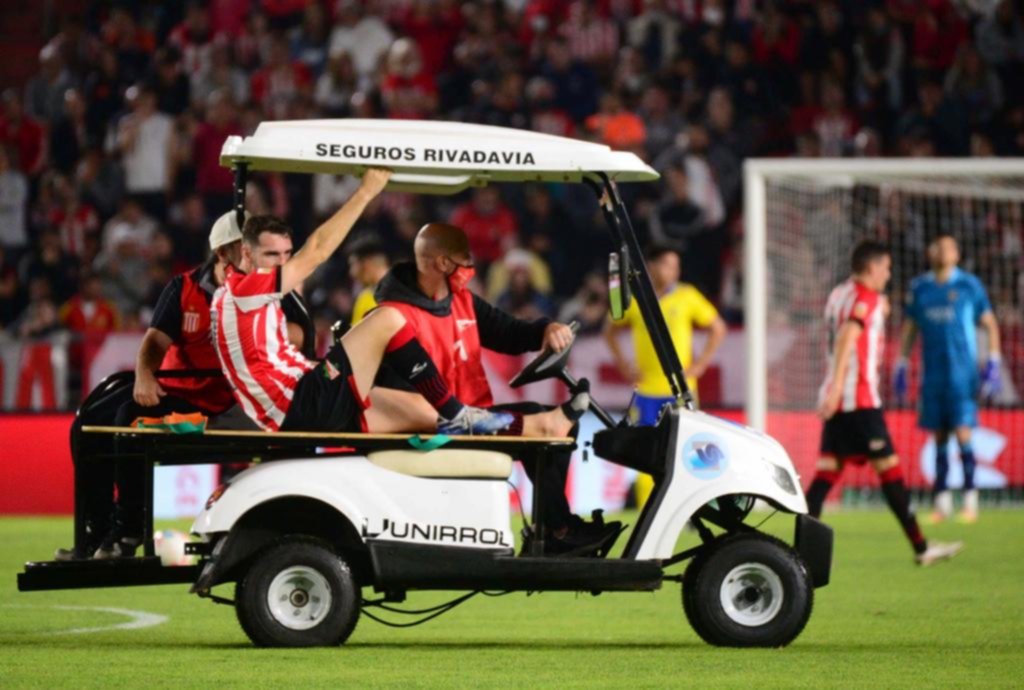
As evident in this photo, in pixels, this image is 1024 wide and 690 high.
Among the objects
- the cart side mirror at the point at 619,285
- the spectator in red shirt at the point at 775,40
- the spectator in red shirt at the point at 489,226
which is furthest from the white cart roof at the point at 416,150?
the spectator in red shirt at the point at 775,40

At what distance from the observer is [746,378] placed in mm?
16625

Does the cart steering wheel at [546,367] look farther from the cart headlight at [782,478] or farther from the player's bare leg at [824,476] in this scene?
the player's bare leg at [824,476]

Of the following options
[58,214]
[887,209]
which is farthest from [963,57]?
[58,214]

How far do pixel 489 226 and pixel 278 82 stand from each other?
318cm

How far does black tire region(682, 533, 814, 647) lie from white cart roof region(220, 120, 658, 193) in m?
1.55

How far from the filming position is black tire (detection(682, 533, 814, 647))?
844 centimetres

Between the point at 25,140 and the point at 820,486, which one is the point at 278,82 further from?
the point at 820,486

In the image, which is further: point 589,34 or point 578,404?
point 589,34

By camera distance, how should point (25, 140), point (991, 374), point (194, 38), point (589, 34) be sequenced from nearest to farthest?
point (991, 374)
point (25, 140)
point (589, 34)
point (194, 38)

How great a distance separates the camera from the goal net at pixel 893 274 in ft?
58.3

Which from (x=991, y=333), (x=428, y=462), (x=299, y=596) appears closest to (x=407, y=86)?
(x=991, y=333)

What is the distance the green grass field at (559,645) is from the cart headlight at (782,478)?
65 centimetres

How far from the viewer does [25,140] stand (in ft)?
71.1

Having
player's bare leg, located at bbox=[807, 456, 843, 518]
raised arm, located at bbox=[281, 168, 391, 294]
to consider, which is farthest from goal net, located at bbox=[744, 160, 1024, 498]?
raised arm, located at bbox=[281, 168, 391, 294]
